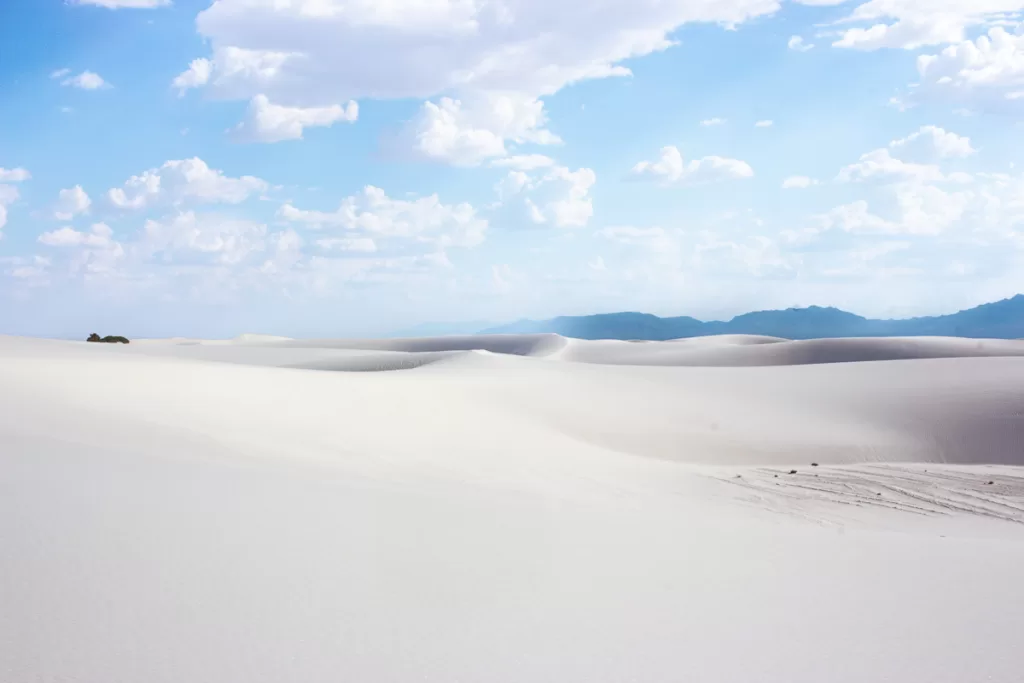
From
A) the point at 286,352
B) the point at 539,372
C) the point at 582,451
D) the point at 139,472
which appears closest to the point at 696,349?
the point at 286,352

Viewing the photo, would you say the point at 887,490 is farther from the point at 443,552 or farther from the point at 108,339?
the point at 108,339

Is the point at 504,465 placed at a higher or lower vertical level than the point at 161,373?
lower

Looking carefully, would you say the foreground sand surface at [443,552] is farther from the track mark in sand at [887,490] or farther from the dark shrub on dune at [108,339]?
the dark shrub on dune at [108,339]

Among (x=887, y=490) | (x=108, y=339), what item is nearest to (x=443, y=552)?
(x=887, y=490)

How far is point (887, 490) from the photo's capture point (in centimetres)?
1120

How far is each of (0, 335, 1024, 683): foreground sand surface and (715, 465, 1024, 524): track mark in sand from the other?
0.22ft

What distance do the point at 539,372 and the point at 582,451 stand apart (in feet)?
35.8

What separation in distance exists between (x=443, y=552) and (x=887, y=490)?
8.31 m

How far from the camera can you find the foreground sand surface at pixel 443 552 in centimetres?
363

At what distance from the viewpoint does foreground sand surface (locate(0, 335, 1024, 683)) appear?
11.9 feet

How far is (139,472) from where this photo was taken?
6.66 metres

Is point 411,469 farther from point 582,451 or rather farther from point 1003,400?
point 1003,400

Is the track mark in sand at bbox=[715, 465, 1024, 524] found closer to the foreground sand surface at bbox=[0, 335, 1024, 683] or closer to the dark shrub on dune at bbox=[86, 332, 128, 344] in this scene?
the foreground sand surface at bbox=[0, 335, 1024, 683]

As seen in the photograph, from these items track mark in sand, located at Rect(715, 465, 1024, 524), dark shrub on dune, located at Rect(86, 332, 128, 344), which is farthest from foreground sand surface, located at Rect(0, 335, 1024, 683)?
dark shrub on dune, located at Rect(86, 332, 128, 344)
